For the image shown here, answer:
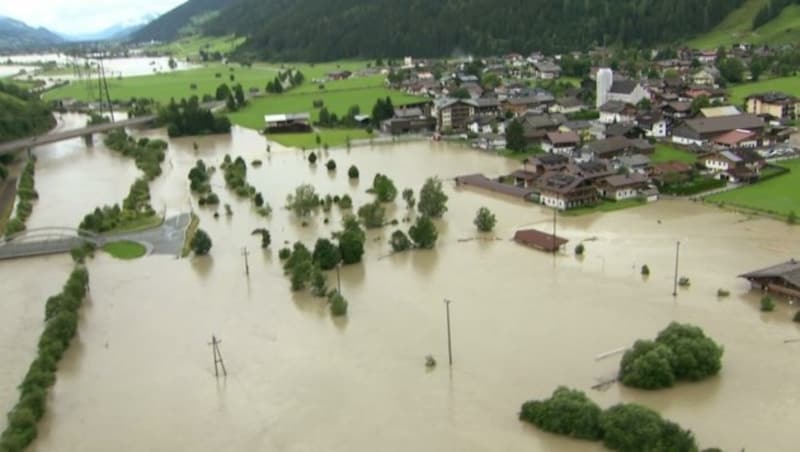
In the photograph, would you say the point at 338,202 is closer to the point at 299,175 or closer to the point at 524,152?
the point at 299,175

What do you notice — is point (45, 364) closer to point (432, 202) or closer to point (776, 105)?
point (432, 202)

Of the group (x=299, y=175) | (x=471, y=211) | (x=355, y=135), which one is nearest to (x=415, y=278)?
(x=471, y=211)

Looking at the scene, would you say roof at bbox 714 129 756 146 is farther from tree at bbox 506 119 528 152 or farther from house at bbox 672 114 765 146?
tree at bbox 506 119 528 152

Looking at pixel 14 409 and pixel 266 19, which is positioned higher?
pixel 266 19

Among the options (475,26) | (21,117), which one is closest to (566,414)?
(21,117)

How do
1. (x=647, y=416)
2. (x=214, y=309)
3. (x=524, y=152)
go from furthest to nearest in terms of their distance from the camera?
1. (x=524, y=152)
2. (x=214, y=309)
3. (x=647, y=416)

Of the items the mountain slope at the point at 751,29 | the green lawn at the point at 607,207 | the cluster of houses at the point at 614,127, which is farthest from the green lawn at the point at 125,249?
the mountain slope at the point at 751,29

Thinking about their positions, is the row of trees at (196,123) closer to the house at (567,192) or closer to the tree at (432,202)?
the tree at (432,202)
